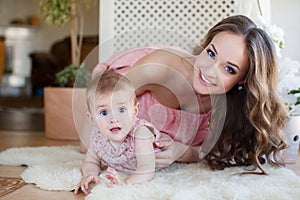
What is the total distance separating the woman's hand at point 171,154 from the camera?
1.47m

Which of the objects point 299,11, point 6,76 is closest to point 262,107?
point 299,11

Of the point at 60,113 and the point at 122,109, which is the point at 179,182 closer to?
the point at 122,109

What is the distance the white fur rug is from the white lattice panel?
101cm

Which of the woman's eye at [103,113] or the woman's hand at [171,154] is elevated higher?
the woman's eye at [103,113]

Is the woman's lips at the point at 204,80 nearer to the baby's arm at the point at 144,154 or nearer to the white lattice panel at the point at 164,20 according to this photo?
the baby's arm at the point at 144,154

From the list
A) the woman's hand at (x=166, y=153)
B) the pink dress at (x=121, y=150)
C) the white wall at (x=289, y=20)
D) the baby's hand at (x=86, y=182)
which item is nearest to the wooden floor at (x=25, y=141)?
the baby's hand at (x=86, y=182)

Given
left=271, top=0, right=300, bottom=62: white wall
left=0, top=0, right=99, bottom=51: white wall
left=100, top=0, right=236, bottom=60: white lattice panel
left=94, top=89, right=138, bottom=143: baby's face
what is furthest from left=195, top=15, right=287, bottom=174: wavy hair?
left=0, top=0, right=99, bottom=51: white wall

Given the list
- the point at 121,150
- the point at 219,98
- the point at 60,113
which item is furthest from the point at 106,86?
the point at 60,113

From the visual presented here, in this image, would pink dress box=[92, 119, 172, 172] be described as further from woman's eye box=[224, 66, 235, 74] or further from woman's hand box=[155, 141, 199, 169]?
woman's eye box=[224, 66, 235, 74]

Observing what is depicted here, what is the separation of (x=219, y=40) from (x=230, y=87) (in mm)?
162

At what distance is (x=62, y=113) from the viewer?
2.37m

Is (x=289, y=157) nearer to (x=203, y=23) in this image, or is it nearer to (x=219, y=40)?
(x=219, y=40)

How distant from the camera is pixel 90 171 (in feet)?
4.60

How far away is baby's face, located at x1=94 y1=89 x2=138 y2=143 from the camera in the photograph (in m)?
1.30
